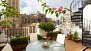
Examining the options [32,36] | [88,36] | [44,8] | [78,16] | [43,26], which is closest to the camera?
[44,8]

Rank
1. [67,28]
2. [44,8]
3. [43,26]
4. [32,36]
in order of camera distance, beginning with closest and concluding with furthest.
Result: [44,8]
[32,36]
[43,26]
[67,28]

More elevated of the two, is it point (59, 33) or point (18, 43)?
point (59, 33)

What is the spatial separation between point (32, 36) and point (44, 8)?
2.47m

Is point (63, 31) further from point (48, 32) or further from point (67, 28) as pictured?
point (48, 32)

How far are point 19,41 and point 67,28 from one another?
4.00m

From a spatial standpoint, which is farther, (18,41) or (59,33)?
(59,33)

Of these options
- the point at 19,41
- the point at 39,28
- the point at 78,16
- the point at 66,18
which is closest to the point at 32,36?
the point at 19,41

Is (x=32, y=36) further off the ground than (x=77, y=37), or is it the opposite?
(x=32, y=36)

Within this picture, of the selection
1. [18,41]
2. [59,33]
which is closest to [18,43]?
[18,41]

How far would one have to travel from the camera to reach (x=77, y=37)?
5.97m

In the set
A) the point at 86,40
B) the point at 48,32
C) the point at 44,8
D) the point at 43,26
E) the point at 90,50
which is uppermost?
the point at 44,8

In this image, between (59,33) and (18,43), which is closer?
(18,43)

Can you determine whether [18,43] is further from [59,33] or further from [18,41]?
[59,33]

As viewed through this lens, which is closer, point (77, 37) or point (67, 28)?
point (77, 37)
